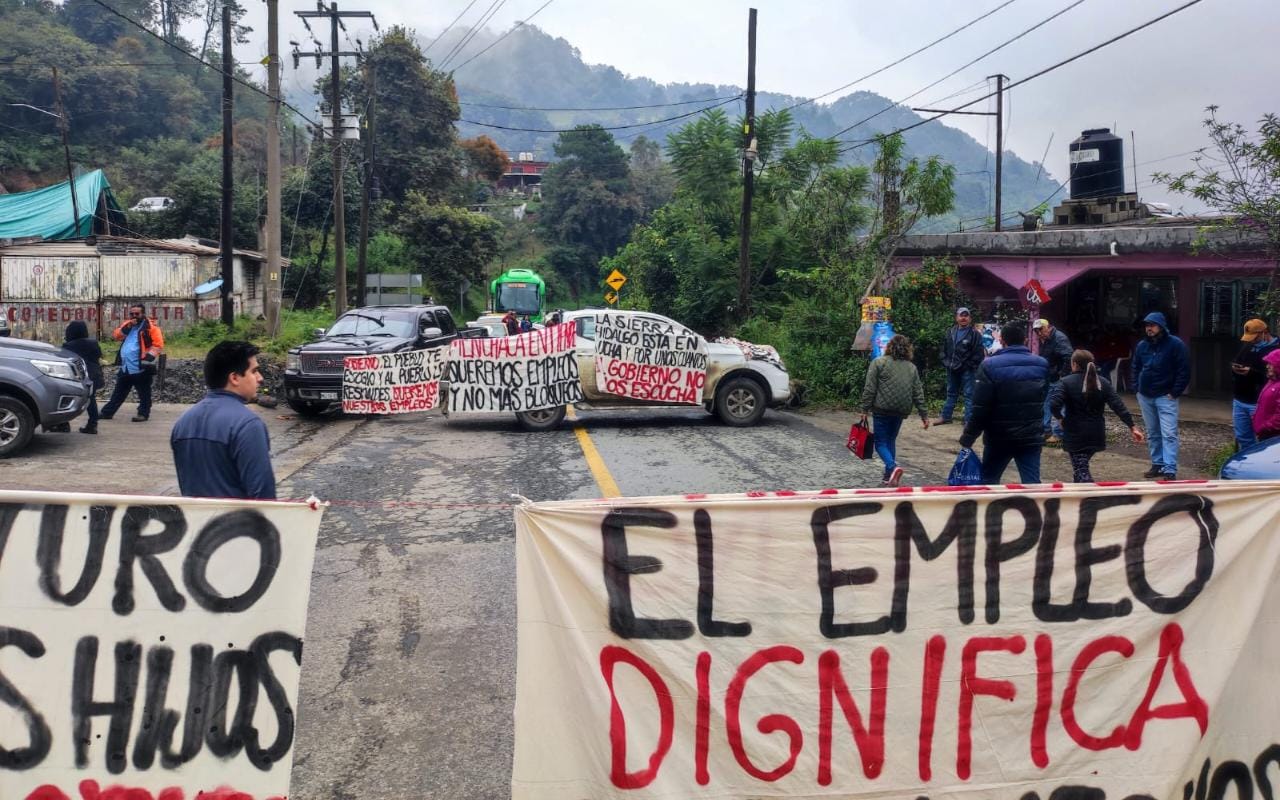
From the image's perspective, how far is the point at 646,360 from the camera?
1606 centimetres

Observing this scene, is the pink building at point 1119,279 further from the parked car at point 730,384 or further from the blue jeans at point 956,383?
the parked car at point 730,384

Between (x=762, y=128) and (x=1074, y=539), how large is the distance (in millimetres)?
26000

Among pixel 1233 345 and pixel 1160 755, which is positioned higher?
pixel 1233 345

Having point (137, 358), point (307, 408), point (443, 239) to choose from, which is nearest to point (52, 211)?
point (443, 239)

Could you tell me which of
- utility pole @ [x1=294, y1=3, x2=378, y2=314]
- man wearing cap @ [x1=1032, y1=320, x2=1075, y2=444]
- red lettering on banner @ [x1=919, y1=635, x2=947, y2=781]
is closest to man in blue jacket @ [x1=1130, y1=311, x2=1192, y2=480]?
man wearing cap @ [x1=1032, y1=320, x2=1075, y2=444]

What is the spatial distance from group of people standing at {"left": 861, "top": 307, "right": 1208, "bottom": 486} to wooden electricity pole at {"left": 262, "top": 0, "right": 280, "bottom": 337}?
17.6 meters

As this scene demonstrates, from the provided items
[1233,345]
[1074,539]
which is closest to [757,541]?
[1074,539]

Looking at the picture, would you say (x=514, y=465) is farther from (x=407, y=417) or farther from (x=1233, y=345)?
(x=1233, y=345)

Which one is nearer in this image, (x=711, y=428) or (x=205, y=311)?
(x=711, y=428)

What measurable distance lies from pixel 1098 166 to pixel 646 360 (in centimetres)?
1798

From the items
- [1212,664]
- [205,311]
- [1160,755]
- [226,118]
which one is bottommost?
[1160,755]

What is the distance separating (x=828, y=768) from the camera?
397 centimetres

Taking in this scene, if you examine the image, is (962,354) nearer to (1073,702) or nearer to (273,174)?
(1073,702)

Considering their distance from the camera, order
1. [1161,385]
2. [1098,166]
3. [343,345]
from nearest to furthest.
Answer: [1161,385] → [343,345] → [1098,166]
